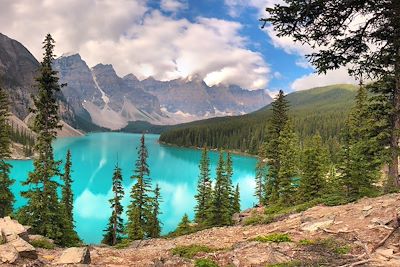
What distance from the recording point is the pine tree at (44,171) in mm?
26922

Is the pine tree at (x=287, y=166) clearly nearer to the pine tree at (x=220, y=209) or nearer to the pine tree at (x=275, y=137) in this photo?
the pine tree at (x=275, y=137)

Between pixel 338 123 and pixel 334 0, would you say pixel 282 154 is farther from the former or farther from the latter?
pixel 338 123

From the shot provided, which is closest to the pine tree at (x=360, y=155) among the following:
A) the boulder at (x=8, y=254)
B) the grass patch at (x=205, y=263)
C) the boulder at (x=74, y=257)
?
the grass patch at (x=205, y=263)

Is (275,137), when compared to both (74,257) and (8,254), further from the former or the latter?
(8,254)

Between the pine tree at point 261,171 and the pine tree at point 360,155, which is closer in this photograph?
the pine tree at point 360,155

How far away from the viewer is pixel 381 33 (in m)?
12.1

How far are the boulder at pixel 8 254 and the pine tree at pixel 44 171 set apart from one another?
54.2 ft

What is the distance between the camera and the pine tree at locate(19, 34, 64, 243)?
1060 inches

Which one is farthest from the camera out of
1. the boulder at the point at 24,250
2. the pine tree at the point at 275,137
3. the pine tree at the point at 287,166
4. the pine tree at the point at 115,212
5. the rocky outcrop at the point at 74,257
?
the pine tree at the point at 275,137

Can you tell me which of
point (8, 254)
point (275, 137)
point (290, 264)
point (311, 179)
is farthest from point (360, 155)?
point (8, 254)

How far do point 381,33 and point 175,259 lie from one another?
10.6 m

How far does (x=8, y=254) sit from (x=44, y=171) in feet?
58.9

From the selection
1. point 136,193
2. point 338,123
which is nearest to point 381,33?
point 136,193

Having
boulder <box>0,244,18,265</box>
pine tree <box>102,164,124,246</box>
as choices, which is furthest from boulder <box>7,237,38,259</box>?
pine tree <box>102,164,124,246</box>
